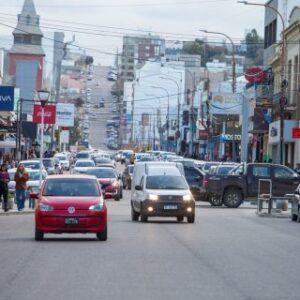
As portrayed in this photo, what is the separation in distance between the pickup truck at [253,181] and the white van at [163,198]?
457 inches

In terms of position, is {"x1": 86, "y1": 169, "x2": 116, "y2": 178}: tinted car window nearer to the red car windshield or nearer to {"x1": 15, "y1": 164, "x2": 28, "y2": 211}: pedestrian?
{"x1": 15, "y1": 164, "x2": 28, "y2": 211}: pedestrian

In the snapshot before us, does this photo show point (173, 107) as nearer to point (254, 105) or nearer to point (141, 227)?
point (254, 105)

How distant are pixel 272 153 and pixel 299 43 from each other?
40.3 ft

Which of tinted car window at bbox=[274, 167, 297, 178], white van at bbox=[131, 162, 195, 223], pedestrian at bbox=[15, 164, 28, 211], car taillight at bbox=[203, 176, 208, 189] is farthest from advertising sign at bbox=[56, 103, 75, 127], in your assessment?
white van at bbox=[131, 162, 195, 223]

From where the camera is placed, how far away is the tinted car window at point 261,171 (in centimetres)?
5269

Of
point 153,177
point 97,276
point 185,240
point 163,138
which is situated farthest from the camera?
point 163,138

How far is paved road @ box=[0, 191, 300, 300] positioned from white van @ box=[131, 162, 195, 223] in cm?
260

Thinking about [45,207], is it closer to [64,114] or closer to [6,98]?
[6,98]

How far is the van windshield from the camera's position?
1556 inches

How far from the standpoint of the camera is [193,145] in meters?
144

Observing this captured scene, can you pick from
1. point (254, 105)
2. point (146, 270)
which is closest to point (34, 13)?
point (254, 105)

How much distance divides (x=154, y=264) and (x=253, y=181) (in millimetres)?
31318

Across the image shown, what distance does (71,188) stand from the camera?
28844 mm

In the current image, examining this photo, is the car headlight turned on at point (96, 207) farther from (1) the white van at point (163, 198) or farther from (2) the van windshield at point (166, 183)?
(2) the van windshield at point (166, 183)
